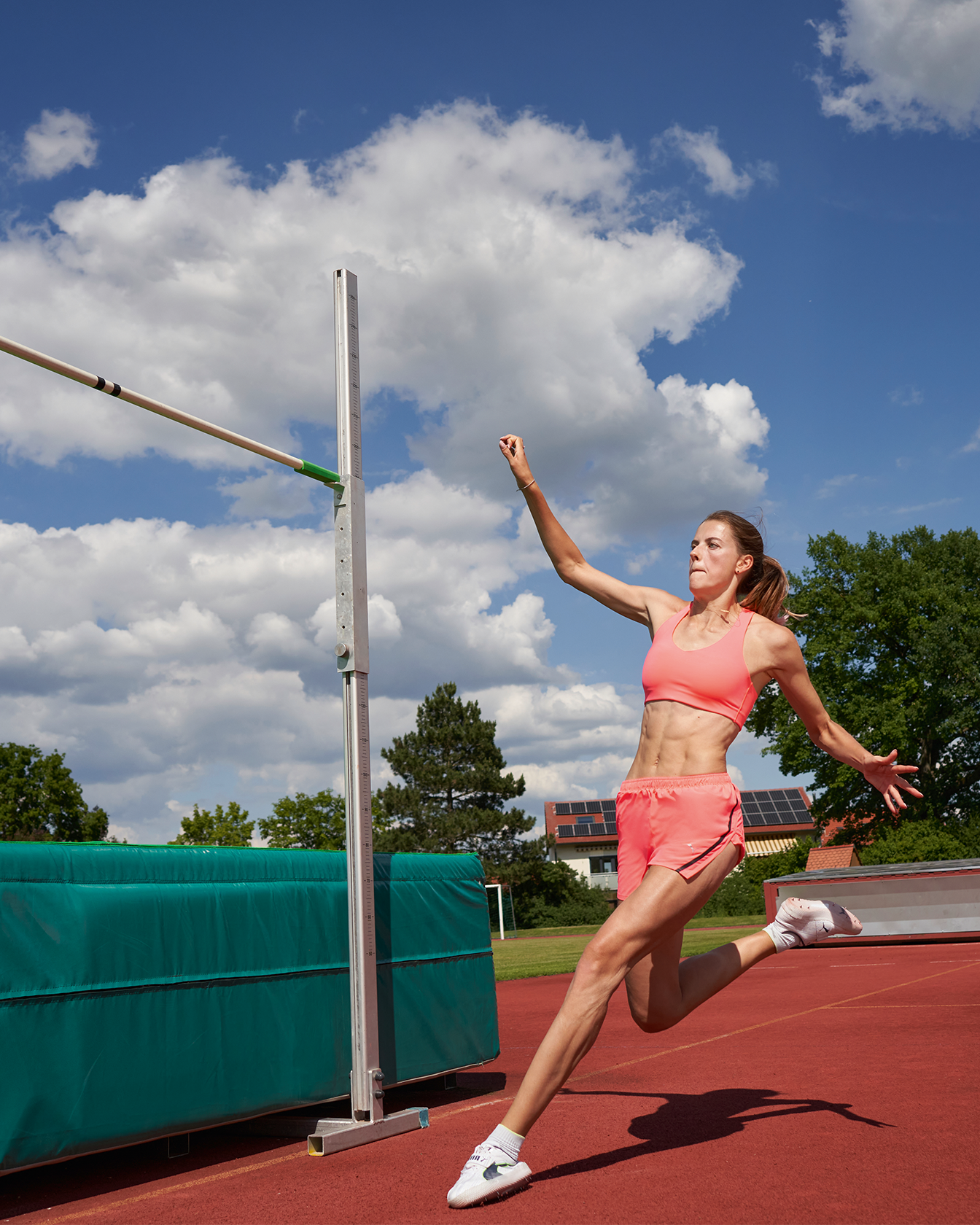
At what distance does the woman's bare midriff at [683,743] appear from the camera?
419 centimetres

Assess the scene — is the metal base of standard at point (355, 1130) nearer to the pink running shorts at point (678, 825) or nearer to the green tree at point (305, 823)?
the pink running shorts at point (678, 825)

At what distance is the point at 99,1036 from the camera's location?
14.5 feet

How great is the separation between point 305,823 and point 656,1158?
67669 millimetres

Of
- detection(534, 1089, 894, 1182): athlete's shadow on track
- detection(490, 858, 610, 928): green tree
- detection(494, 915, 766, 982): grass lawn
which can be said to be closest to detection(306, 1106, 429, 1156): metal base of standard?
detection(534, 1089, 894, 1182): athlete's shadow on track

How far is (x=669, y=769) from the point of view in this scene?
4.23 metres

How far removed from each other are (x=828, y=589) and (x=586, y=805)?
4372 centimetres

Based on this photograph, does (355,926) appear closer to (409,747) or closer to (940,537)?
(940,537)

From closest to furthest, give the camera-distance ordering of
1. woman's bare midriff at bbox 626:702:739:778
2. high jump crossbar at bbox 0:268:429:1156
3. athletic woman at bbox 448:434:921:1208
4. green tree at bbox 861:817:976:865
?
athletic woman at bbox 448:434:921:1208 < woman's bare midriff at bbox 626:702:739:778 < high jump crossbar at bbox 0:268:429:1156 < green tree at bbox 861:817:976:865

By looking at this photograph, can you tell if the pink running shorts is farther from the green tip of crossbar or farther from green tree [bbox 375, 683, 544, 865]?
green tree [bbox 375, 683, 544, 865]

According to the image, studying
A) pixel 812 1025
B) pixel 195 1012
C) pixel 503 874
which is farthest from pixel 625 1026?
pixel 503 874

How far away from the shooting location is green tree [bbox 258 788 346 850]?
2724 inches

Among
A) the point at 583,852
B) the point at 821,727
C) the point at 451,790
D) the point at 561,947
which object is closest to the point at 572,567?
the point at 821,727

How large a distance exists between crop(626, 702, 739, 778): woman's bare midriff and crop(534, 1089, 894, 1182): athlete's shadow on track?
5.38 ft

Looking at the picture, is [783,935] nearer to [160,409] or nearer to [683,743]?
[683,743]
